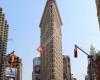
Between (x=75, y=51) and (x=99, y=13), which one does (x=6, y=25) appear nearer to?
(x=99, y=13)

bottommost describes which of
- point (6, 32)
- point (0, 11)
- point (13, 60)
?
point (13, 60)

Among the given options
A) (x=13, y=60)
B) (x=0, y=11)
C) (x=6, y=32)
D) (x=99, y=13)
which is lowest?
(x=13, y=60)

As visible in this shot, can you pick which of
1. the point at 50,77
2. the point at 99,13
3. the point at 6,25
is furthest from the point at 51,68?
the point at 99,13

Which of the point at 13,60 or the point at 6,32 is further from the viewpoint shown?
the point at 6,32

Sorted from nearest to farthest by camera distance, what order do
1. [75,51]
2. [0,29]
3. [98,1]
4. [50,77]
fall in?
[75,51] → [98,1] → [0,29] → [50,77]

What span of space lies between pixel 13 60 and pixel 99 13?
23.8 m

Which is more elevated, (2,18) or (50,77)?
(2,18)

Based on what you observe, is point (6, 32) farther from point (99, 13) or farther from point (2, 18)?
point (99, 13)

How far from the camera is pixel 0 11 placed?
179375mm

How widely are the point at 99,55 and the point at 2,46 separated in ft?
223

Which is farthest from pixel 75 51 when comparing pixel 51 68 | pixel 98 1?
pixel 51 68

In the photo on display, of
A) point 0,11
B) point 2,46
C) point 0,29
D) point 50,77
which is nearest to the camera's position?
point 2,46

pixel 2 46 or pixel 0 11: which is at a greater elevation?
pixel 0 11

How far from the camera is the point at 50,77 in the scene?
653 feet
